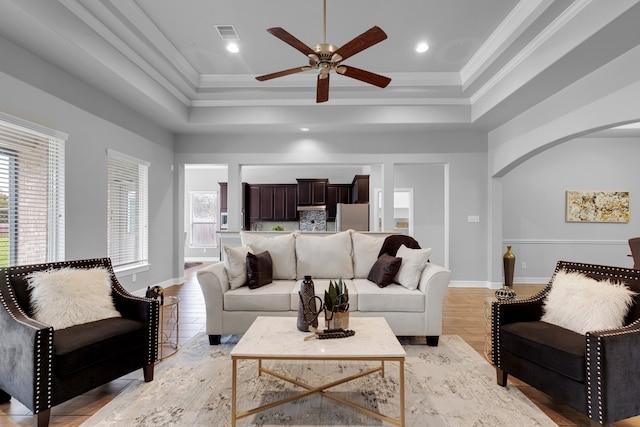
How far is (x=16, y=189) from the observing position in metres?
3.23

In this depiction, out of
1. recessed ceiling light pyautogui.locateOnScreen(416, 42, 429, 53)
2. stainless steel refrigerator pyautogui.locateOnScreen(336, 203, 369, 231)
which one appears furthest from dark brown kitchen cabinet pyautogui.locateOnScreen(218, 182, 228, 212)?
recessed ceiling light pyautogui.locateOnScreen(416, 42, 429, 53)

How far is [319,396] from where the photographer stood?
2.22 metres

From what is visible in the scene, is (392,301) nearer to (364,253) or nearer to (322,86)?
(364,253)

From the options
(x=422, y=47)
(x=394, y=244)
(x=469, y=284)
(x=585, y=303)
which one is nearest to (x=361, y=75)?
(x=422, y=47)

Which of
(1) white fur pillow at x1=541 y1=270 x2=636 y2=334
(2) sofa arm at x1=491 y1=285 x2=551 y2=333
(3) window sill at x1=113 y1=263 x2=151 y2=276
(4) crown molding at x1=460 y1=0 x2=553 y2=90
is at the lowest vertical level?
(3) window sill at x1=113 y1=263 x2=151 y2=276

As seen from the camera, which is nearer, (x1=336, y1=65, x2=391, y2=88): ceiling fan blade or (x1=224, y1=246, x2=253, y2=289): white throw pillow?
(x1=336, y1=65, x2=391, y2=88): ceiling fan blade

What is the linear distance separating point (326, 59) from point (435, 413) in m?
2.68

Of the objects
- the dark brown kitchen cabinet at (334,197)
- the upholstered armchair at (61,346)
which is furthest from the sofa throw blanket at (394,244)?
the dark brown kitchen cabinet at (334,197)

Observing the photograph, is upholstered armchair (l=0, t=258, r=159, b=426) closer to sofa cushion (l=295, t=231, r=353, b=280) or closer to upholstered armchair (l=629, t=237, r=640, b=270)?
sofa cushion (l=295, t=231, r=353, b=280)

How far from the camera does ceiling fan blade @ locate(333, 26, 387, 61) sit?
240 centimetres

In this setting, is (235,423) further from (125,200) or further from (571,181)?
(571,181)

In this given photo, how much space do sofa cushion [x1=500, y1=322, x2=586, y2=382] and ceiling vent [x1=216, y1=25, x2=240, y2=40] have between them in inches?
158

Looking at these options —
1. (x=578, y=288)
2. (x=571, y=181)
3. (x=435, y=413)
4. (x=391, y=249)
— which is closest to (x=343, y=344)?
(x=435, y=413)

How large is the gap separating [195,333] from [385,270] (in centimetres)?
210
